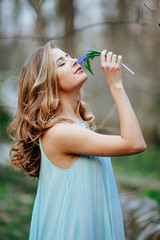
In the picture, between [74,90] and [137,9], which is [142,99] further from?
[74,90]

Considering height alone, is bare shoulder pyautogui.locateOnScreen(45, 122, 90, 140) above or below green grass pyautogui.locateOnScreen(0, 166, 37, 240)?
above

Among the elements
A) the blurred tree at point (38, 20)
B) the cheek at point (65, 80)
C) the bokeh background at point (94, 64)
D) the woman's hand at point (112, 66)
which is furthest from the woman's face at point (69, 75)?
the blurred tree at point (38, 20)

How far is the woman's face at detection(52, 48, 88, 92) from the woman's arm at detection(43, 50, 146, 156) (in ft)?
0.56

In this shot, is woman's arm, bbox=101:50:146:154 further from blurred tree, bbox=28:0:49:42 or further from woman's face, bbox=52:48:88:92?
blurred tree, bbox=28:0:49:42

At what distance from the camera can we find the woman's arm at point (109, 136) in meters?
1.36

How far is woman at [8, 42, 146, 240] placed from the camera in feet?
4.64

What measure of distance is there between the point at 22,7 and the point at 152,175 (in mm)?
2936

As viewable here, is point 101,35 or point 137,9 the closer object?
point 137,9

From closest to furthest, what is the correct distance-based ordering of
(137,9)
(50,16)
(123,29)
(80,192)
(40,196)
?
(80,192) < (40,196) < (137,9) < (123,29) < (50,16)

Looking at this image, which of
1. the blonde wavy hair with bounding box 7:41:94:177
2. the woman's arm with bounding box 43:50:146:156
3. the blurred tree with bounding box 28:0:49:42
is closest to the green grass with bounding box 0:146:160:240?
the blurred tree with bounding box 28:0:49:42

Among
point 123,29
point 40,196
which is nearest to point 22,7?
point 123,29

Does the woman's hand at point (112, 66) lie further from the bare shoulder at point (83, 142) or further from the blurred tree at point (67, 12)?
the blurred tree at point (67, 12)

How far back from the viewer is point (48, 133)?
60.1 inches

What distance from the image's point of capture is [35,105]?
1.62 meters
